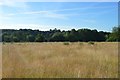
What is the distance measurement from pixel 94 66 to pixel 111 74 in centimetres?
111

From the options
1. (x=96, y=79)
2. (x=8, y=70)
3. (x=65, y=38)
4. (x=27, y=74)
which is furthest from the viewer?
(x=65, y=38)

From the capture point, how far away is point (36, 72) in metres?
6.62

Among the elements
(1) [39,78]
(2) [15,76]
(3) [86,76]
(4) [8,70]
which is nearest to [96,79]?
(3) [86,76]

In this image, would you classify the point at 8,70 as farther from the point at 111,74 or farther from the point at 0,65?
the point at 111,74

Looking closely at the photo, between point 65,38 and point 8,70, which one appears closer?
point 8,70

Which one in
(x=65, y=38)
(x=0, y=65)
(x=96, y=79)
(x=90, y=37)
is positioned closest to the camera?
(x=96, y=79)

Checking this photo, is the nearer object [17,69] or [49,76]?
[49,76]

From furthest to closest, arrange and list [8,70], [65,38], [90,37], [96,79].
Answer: [65,38] → [90,37] → [8,70] → [96,79]

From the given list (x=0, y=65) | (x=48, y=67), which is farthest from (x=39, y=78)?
(x=0, y=65)

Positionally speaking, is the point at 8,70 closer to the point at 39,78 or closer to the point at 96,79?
the point at 39,78

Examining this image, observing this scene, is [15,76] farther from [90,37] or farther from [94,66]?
[90,37]

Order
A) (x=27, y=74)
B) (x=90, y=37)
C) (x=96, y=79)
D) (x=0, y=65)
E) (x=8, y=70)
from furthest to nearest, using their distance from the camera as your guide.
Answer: (x=90, y=37) → (x=0, y=65) → (x=8, y=70) → (x=27, y=74) → (x=96, y=79)

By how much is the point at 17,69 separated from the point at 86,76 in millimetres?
1898

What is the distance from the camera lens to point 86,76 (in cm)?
621
